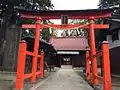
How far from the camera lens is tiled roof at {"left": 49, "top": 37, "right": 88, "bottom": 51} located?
4291 cm

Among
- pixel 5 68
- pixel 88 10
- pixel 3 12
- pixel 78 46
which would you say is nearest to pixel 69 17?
pixel 88 10

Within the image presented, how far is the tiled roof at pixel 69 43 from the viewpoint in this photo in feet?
141

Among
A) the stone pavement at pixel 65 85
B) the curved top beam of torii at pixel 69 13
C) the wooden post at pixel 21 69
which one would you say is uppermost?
the curved top beam of torii at pixel 69 13

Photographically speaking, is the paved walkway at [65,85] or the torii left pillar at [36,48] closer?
the paved walkway at [65,85]

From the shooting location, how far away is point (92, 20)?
13227 millimetres

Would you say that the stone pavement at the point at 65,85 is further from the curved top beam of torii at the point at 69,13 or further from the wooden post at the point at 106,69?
the curved top beam of torii at the point at 69,13

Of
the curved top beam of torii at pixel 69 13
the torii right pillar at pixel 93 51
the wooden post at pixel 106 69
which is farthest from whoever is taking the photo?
the curved top beam of torii at pixel 69 13

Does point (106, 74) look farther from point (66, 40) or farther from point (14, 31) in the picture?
point (66, 40)

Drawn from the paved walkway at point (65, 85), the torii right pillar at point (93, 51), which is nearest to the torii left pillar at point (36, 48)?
the paved walkway at point (65, 85)

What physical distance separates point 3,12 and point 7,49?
761cm

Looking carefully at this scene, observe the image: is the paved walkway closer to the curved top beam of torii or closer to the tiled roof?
the curved top beam of torii

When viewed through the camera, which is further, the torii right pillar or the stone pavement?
the torii right pillar

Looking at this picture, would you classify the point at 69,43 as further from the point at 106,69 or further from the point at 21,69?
the point at 106,69

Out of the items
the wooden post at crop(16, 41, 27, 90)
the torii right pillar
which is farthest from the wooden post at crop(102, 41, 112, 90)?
the torii right pillar
